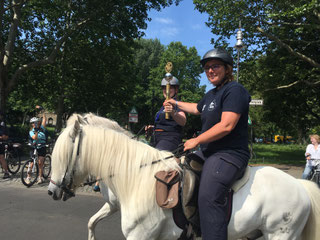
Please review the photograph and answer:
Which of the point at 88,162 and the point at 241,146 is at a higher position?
the point at 241,146

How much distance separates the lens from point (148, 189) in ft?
7.36

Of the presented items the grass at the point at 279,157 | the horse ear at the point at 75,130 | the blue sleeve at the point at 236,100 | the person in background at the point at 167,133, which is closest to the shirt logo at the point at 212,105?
→ the blue sleeve at the point at 236,100

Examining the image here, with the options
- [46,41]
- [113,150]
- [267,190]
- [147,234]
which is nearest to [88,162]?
[113,150]

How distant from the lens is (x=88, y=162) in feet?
7.70

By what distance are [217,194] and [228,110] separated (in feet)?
2.15

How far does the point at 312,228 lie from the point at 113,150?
1900 millimetres

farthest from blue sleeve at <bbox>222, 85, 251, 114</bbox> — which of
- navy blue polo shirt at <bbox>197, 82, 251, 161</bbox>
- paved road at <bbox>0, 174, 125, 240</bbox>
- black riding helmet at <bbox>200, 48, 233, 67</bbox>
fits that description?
paved road at <bbox>0, 174, 125, 240</bbox>

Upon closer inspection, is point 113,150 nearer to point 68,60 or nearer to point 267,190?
point 267,190

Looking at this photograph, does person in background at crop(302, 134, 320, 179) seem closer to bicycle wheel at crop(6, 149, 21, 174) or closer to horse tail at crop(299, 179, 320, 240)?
horse tail at crop(299, 179, 320, 240)

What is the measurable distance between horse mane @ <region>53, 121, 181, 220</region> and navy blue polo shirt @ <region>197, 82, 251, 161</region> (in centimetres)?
46

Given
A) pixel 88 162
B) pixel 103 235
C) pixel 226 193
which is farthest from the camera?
pixel 103 235

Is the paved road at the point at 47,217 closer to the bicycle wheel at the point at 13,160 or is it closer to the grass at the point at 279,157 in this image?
the bicycle wheel at the point at 13,160

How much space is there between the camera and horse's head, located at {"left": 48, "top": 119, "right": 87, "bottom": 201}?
2.29m

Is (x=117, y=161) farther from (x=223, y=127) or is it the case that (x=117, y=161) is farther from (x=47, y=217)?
(x=47, y=217)
